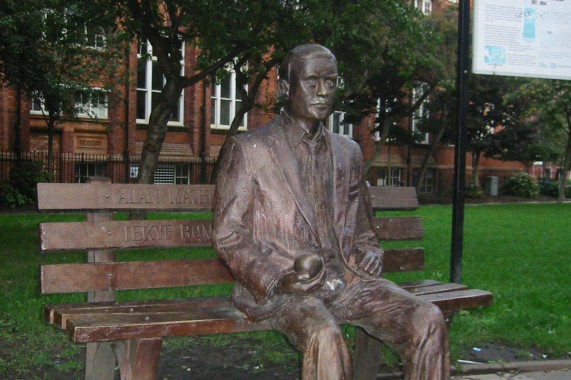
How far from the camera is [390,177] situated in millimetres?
30078

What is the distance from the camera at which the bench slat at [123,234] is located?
371 cm

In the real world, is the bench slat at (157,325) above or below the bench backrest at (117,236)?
below

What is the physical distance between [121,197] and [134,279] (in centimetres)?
47

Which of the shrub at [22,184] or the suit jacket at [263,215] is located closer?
the suit jacket at [263,215]

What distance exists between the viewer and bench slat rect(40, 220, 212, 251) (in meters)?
3.71

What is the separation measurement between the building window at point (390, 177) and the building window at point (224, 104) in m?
7.41

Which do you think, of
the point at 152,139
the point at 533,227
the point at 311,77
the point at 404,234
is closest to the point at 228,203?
the point at 311,77

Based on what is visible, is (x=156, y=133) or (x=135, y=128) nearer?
(x=156, y=133)

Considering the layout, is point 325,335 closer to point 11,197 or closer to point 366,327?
point 366,327

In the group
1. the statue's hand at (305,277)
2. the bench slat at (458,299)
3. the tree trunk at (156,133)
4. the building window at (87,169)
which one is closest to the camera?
the statue's hand at (305,277)

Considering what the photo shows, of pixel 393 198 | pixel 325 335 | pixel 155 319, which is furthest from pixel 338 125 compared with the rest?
pixel 325 335

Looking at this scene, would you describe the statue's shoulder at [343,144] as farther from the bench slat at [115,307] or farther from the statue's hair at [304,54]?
the bench slat at [115,307]

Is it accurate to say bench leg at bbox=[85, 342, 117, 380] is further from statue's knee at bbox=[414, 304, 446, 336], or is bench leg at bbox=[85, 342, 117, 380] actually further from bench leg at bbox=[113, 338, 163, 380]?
statue's knee at bbox=[414, 304, 446, 336]

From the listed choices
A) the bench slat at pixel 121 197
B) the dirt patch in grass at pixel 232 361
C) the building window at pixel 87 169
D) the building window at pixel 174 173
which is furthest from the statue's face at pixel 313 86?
the building window at pixel 174 173
